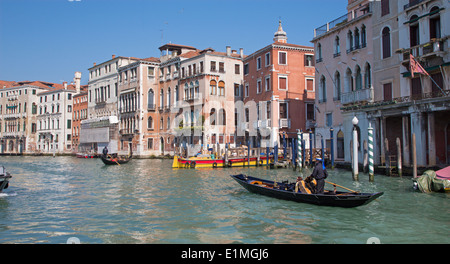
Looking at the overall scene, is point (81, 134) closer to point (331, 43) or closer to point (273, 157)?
point (273, 157)

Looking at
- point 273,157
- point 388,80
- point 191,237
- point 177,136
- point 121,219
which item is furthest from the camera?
point 177,136

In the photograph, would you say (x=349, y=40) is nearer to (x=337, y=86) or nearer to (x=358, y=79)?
(x=358, y=79)

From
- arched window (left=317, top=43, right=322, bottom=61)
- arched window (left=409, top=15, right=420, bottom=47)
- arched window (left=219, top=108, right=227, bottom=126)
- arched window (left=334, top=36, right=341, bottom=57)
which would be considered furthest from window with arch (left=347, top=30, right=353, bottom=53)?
arched window (left=219, top=108, right=227, bottom=126)

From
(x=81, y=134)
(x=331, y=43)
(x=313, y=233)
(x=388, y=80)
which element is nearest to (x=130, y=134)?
(x=81, y=134)

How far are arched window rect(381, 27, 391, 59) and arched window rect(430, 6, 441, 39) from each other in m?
2.42

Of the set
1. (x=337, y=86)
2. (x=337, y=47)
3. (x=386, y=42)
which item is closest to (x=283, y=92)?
(x=337, y=86)

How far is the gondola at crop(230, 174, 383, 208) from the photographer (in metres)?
9.41

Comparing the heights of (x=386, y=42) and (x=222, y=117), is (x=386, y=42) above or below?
above

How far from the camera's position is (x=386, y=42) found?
1925 centimetres

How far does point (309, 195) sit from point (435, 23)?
11615mm

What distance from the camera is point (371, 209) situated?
9805 millimetres

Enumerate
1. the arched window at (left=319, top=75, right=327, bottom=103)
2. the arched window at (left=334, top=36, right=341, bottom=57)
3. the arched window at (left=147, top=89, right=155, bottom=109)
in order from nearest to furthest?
the arched window at (left=334, top=36, right=341, bottom=57) → the arched window at (left=319, top=75, right=327, bottom=103) → the arched window at (left=147, top=89, right=155, bottom=109)

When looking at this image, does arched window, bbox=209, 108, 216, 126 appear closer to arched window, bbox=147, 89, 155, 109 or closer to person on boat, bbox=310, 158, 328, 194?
arched window, bbox=147, 89, 155, 109

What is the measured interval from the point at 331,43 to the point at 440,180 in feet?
44.5
